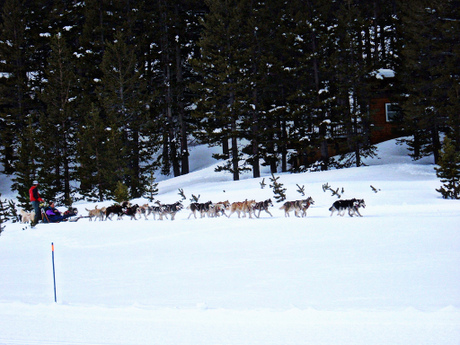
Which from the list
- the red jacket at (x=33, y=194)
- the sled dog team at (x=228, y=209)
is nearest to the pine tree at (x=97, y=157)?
the sled dog team at (x=228, y=209)

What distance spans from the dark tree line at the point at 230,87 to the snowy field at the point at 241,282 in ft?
50.4

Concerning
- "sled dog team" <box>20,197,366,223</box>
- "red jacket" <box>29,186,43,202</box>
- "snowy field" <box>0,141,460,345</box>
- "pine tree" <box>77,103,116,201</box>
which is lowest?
"snowy field" <box>0,141,460,345</box>

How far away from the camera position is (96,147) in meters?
27.9

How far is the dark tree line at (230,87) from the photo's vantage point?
92.6 ft

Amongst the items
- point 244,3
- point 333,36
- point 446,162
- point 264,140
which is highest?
point 244,3

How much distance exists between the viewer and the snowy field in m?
5.15

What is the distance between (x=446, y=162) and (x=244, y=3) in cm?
1834

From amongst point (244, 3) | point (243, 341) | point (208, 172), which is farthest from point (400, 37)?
point (243, 341)

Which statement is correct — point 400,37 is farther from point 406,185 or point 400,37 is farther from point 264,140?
point 406,185

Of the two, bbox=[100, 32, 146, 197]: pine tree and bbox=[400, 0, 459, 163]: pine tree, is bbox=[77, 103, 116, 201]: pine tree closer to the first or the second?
bbox=[100, 32, 146, 197]: pine tree

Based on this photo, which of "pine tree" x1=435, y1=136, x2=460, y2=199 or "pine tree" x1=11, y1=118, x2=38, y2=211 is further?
"pine tree" x1=11, y1=118, x2=38, y2=211

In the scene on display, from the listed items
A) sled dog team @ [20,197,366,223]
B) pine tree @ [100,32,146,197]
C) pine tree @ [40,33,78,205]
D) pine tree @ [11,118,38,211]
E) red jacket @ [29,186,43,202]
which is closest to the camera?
sled dog team @ [20,197,366,223]

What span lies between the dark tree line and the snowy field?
1537cm

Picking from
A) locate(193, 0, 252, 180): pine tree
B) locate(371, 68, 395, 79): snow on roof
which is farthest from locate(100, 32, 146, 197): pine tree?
locate(371, 68, 395, 79): snow on roof
